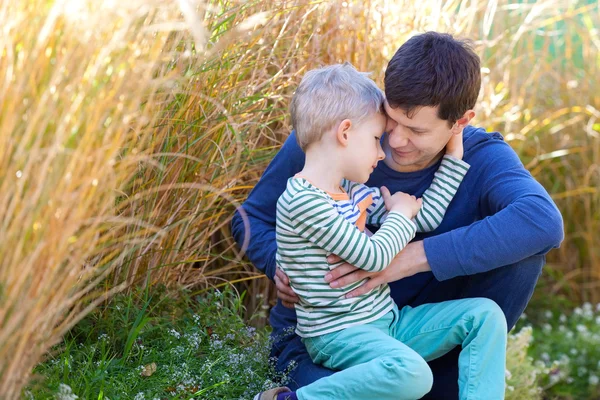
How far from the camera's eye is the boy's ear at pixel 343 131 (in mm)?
2555

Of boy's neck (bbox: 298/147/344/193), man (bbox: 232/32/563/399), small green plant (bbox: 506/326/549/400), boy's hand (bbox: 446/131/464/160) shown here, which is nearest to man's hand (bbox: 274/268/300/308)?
man (bbox: 232/32/563/399)

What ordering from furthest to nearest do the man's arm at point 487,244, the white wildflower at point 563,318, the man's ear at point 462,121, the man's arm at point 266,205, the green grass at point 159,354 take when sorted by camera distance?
the white wildflower at point 563,318, the man's arm at point 266,205, the man's ear at point 462,121, the man's arm at point 487,244, the green grass at point 159,354

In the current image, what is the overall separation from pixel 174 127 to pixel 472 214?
1.13 meters

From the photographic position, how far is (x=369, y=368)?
2436 mm

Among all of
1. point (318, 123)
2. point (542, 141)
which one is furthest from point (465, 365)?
point (542, 141)

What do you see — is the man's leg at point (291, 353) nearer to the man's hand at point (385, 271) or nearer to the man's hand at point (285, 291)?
the man's hand at point (285, 291)

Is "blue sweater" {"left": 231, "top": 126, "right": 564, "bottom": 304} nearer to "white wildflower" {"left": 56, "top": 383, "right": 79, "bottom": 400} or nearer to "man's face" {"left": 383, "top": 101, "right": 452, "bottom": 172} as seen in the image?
"man's face" {"left": 383, "top": 101, "right": 452, "bottom": 172}

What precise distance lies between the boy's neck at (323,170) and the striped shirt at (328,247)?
0.13 ft

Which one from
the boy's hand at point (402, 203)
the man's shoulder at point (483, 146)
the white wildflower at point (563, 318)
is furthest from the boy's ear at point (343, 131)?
the white wildflower at point (563, 318)

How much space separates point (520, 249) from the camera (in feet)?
8.68

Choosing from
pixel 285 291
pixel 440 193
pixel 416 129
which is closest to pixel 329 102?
pixel 416 129

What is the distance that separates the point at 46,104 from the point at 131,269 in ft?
4.20

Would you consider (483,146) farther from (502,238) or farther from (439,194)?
(502,238)

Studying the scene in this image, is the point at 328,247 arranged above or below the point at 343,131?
below
